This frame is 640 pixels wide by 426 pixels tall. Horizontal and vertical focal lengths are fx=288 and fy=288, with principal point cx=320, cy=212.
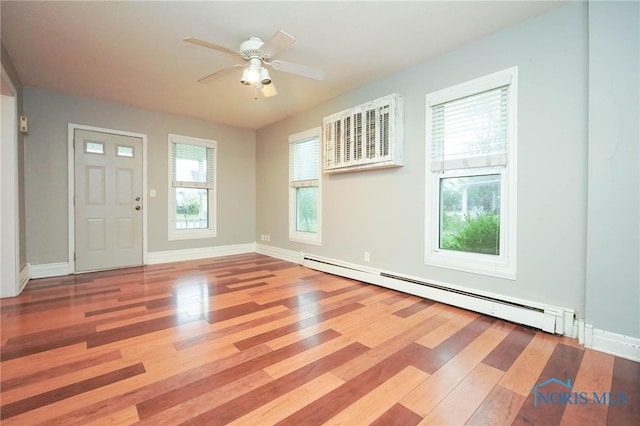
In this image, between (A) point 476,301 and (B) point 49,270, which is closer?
(A) point 476,301

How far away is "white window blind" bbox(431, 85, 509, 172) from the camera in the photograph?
259 cm

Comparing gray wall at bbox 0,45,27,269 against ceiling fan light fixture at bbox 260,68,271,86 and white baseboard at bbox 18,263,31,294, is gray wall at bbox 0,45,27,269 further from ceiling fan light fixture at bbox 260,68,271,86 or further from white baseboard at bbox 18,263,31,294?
ceiling fan light fixture at bbox 260,68,271,86

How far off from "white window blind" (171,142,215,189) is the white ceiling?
139cm

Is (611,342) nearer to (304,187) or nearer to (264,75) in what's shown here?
(264,75)

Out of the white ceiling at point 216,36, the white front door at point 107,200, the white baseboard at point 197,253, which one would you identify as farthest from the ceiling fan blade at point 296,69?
the white baseboard at point 197,253

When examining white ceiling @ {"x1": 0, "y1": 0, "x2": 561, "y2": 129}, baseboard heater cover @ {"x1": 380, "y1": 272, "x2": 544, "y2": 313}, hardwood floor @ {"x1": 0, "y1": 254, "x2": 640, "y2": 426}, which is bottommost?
hardwood floor @ {"x1": 0, "y1": 254, "x2": 640, "y2": 426}

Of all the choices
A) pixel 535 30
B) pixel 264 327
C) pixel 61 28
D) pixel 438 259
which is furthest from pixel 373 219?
pixel 61 28

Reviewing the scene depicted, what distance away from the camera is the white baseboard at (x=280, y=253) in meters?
4.92

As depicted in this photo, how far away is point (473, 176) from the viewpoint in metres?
2.81

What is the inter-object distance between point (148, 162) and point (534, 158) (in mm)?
5220

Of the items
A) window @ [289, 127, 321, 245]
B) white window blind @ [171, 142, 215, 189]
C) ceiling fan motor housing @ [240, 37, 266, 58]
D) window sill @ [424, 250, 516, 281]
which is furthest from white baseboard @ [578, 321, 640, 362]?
white window blind @ [171, 142, 215, 189]

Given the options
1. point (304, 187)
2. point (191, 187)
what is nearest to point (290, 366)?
point (304, 187)

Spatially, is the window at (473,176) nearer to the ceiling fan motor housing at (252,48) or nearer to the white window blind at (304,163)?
the ceiling fan motor housing at (252,48)

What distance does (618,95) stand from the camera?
195 centimetres
